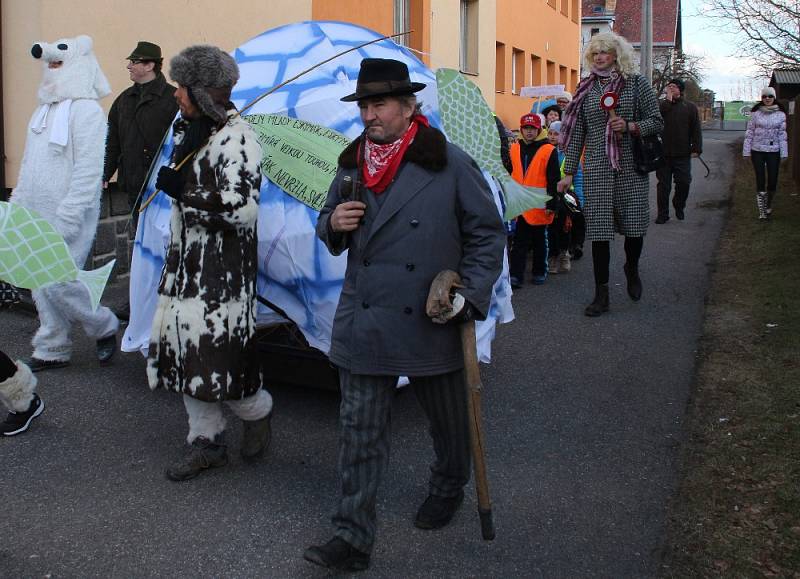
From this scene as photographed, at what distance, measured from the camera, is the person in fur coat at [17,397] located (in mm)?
4688

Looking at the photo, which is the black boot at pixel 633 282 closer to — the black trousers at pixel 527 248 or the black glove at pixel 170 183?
the black trousers at pixel 527 248

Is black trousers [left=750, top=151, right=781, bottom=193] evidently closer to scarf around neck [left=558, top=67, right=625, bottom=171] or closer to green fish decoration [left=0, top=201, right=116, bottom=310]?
scarf around neck [left=558, top=67, right=625, bottom=171]

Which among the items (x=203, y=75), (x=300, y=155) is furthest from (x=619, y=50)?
(x=203, y=75)

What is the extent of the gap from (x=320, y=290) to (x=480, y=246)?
1.43 metres

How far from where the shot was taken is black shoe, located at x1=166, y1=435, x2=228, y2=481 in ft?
14.1

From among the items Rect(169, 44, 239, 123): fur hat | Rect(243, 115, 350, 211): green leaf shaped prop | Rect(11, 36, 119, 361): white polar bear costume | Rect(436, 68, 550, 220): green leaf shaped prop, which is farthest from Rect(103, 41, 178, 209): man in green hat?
Rect(169, 44, 239, 123): fur hat

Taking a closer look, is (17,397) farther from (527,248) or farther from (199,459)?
(527,248)

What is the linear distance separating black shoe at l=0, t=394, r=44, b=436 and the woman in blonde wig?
4160 millimetres

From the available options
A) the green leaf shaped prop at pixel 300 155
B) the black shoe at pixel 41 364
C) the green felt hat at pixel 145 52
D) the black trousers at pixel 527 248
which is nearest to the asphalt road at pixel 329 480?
the black shoe at pixel 41 364

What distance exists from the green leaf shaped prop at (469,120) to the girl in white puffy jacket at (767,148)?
8933mm

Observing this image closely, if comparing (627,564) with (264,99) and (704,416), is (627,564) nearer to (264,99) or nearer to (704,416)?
(704,416)

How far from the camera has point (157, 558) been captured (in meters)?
3.62

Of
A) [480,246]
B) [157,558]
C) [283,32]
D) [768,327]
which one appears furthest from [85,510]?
[768,327]

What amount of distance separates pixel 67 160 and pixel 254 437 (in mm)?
2267
